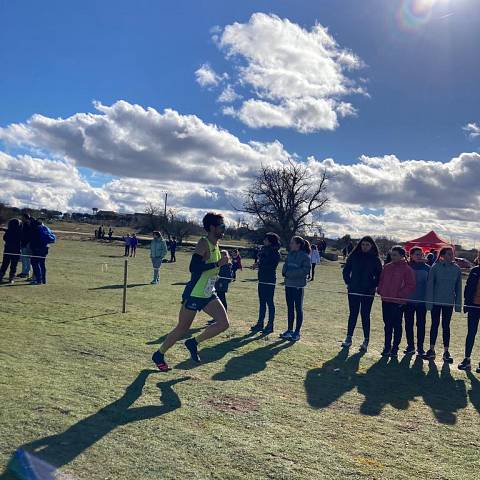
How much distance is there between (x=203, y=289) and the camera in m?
5.94

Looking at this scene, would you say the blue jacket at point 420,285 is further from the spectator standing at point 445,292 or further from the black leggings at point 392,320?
the black leggings at point 392,320

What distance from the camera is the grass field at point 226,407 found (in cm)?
381

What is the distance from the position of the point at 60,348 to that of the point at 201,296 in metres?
2.50

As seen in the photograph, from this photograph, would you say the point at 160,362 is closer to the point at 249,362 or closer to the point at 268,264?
the point at 249,362

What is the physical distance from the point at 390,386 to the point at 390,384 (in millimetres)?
94

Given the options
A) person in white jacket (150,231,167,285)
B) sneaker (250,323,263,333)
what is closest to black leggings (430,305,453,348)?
sneaker (250,323,263,333)

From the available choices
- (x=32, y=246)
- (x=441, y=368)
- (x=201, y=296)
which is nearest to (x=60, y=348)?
(x=201, y=296)

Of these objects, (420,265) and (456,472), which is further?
(420,265)

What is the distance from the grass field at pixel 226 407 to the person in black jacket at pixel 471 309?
1.43 feet

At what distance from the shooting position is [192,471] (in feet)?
11.9

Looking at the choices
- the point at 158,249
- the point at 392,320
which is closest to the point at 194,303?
the point at 392,320

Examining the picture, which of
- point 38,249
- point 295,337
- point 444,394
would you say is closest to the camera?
point 444,394

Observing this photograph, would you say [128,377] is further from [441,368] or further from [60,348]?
[441,368]

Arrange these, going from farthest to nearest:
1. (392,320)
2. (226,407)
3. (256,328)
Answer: (256,328), (392,320), (226,407)
